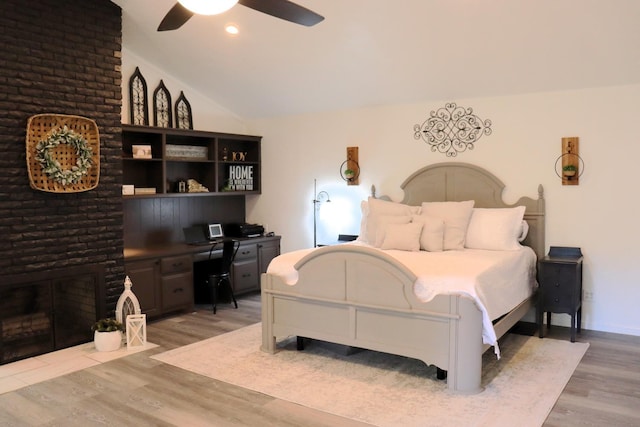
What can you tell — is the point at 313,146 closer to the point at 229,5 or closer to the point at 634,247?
the point at 634,247

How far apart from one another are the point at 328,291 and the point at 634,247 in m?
2.76

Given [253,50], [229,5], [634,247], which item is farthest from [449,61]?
[229,5]

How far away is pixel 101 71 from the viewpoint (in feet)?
15.5

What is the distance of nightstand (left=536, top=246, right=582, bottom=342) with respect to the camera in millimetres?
4500

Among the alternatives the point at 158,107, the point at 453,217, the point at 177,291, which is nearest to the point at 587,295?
the point at 453,217

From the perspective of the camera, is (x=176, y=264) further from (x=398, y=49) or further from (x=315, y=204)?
(x=398, y=49)

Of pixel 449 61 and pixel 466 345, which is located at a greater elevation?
pixel 449 61

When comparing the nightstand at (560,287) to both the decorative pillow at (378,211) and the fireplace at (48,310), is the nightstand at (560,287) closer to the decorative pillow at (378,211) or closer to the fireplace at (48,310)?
the decorative pillow at (378,211)

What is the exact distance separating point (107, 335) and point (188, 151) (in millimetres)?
2505

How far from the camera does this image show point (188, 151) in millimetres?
6191

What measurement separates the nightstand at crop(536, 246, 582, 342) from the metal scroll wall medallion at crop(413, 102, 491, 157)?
144 cm

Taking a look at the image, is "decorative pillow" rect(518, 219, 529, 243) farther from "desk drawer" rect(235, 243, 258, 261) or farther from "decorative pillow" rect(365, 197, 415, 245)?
"desk drawer" rect(235, 243, 258, 261)

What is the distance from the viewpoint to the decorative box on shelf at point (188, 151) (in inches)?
236

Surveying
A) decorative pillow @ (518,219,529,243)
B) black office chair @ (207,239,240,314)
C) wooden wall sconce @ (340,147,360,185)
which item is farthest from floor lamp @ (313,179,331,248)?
decorative pillow @ (518,219,529,243)
